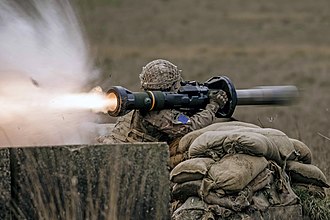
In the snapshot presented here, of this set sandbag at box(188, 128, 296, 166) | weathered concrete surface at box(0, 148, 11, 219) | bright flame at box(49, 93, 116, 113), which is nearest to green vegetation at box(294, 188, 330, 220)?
sandbag at box(188, 128, 296, 166)

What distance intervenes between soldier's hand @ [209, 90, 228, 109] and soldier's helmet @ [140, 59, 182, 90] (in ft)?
1.24

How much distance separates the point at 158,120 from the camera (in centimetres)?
952

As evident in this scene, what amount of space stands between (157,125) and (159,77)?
404 millimetres

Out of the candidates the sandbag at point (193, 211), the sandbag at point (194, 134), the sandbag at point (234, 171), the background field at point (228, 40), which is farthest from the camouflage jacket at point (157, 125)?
the background field at point (228, 40)

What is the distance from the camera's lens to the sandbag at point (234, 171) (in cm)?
879

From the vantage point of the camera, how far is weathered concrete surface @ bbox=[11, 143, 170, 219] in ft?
24.3

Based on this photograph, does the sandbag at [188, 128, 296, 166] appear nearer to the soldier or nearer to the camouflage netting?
the camouflage netting

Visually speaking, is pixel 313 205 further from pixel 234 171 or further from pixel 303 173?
pixel 234 171

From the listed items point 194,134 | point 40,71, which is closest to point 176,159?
point 194,134

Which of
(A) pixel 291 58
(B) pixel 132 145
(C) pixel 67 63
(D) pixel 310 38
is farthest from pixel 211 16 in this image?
(B) pixel 132 145

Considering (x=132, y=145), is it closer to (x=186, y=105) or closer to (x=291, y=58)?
(x=186, y=105)

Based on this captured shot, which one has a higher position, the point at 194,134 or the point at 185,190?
the point at 194,134

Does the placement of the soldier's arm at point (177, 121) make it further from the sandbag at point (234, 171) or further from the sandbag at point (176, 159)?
the sandbag at point (234, 171)

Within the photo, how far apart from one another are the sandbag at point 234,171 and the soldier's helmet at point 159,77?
952 millimetres
